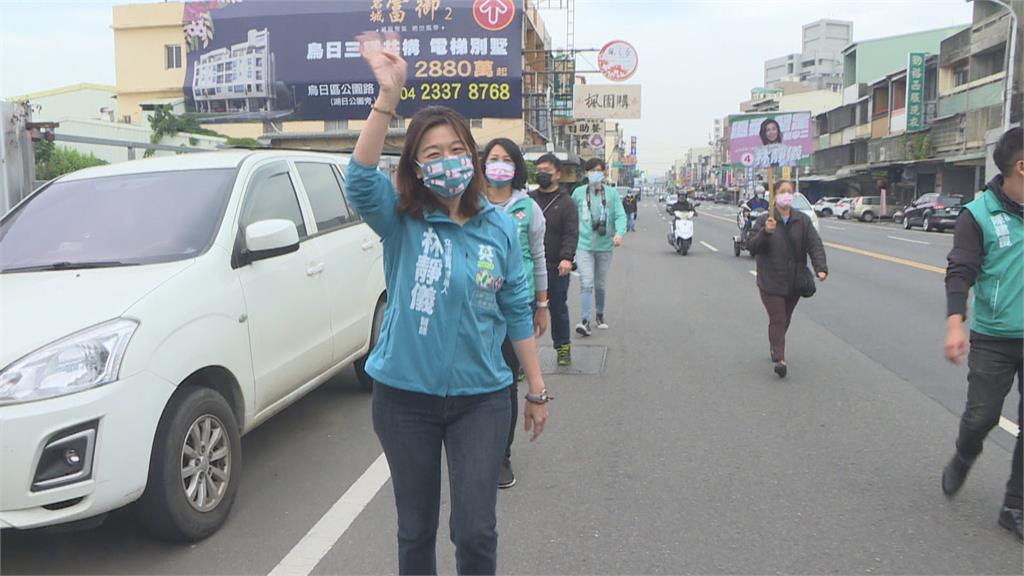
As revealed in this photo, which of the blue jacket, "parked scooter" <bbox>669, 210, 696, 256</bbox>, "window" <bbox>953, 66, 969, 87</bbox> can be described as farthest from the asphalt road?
"window" <bbox>953, 66, 969, 87</bbox>

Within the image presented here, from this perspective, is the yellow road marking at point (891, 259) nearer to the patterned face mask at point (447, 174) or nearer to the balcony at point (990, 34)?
the patterned face mask at point (447, 174)

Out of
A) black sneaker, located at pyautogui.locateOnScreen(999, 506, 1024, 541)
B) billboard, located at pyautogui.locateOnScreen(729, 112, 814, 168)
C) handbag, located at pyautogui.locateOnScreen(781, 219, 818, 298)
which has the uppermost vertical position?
billboard, located at pyautogui.locateOnScreen(729, 112, 814, 168)

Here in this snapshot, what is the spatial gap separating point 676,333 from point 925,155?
133 feet

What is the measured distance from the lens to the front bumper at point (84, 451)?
9.85 ft

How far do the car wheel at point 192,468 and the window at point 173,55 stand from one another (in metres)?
38.2

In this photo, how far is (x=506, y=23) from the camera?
21.7 metres

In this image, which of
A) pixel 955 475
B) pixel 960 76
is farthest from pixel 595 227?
pixel 960 76

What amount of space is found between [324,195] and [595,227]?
3.69 m

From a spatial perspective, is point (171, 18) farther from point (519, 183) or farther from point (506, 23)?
point (519, 183)

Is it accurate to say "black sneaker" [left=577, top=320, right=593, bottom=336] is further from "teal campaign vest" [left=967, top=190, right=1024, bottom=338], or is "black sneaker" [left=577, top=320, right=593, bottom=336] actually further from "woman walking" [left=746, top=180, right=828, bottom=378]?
"teal campaign vest" [left=967, top=190, right=1024, bottom=338]

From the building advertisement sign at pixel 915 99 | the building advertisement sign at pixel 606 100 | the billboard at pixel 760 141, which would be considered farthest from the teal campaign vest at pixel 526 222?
the building advertisement sign at pixel 915 99

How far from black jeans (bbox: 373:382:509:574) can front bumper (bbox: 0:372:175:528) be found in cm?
129

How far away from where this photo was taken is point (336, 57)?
22766 millimetres

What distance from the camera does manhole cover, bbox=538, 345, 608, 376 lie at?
7336 millimetres
